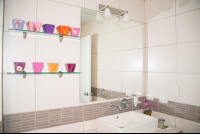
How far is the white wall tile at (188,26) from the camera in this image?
1.65 meters

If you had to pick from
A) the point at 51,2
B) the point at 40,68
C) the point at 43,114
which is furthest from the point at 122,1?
the point at 43,114

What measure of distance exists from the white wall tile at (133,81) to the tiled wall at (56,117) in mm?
322

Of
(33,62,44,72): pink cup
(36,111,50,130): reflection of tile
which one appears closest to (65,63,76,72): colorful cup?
(33,62,44,72): pink cup

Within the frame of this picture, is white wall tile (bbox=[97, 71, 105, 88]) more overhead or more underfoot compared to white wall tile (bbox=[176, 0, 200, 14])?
more underfoot

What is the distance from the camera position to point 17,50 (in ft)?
4.28

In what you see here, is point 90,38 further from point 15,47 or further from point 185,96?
point 185,96

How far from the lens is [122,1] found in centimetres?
202

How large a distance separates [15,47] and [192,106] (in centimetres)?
193

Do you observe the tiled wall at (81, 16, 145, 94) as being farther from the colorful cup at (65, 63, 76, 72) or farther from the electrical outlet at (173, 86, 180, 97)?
the electrical outlet at (173, 86, 180, 97)

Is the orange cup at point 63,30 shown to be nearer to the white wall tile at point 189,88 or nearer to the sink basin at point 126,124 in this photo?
the sink basin at point 126,124

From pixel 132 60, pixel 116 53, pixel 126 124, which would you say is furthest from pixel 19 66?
pixel 132 60

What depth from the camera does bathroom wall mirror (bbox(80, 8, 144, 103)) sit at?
1678mm

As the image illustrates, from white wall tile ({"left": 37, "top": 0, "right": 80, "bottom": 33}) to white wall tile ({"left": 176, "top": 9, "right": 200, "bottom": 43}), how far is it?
1233mm

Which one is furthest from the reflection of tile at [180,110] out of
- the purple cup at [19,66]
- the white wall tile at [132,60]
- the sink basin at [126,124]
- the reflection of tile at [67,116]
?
the purple cup at [19,66]
